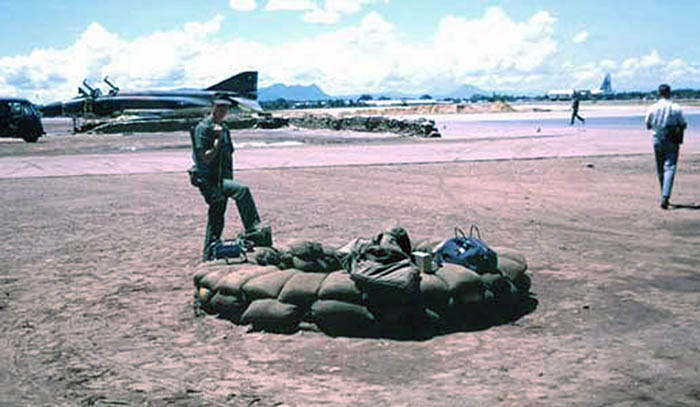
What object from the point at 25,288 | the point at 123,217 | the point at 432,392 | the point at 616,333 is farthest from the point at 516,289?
the point at 123,217

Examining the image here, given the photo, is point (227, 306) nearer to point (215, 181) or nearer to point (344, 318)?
point (344, 318)

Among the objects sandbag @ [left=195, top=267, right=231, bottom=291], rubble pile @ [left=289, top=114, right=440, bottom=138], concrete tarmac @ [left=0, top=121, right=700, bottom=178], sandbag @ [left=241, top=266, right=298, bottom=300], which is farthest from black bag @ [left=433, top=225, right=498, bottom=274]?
rubble pile @ [left=289, top=114, right=440, bottom=138]

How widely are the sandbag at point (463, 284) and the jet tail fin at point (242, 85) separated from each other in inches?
2485

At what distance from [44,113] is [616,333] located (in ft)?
204

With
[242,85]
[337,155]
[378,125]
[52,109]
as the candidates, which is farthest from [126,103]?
[337,155]

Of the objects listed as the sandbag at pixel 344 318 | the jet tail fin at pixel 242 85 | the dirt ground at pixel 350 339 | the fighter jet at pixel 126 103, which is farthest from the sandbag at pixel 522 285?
the jet tail fin at pixel 242 85

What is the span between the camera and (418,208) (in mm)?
13414

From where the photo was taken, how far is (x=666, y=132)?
42.1ft

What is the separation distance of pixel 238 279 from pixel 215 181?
2.06 metres

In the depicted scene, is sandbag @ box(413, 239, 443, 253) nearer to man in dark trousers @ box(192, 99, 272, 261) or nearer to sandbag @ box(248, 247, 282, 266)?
sandbag @ box(248, 247, 282, 266)

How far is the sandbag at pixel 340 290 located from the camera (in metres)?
6.36

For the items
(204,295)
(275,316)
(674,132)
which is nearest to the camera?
(275,316)

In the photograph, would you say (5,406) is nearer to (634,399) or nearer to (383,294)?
(383,294)

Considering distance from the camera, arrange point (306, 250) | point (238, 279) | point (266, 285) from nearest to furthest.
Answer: point (266, 285), point (238, 279), point (306, 250)
